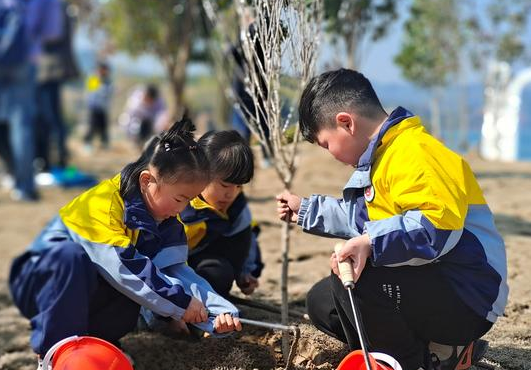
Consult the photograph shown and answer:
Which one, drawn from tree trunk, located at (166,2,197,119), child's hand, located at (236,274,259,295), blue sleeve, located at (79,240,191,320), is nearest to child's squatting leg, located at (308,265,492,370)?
blue sleeve, located at (79,240,191,320)

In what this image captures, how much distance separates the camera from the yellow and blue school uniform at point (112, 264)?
2.44 metres

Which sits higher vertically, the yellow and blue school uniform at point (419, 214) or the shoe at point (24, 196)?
the yellow and blue school uniform at point (419, 214)

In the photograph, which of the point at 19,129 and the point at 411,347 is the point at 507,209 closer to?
the point at 411,347

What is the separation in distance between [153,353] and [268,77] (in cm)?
114

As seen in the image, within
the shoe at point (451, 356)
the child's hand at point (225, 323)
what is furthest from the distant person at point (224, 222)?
the shoe at point (451, 356)

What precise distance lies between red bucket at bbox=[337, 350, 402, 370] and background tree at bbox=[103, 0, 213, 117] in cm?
1012

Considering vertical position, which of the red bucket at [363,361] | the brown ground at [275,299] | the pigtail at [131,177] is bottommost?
the brown ground at [275,299]

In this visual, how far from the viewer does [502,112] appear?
16.2 m

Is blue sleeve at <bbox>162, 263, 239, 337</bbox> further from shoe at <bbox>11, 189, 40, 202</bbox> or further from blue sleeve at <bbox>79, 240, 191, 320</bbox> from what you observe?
shoe at <bbox>11, 189, 40, 202</bbox>

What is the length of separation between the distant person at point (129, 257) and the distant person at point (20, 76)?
4879mm

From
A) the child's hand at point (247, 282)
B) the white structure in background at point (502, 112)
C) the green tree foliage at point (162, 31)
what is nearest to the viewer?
the child's hand at point (247, 282)

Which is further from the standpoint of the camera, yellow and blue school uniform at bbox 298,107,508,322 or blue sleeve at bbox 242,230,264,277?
blue sleeve at bbox 242,230,264,277

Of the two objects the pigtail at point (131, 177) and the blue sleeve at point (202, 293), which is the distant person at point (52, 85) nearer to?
the pigtail at point (131, 177)

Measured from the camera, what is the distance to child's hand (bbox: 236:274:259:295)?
10.4ft
